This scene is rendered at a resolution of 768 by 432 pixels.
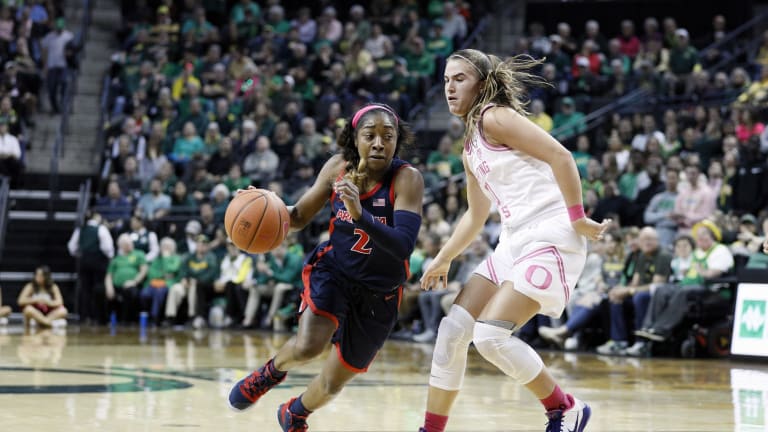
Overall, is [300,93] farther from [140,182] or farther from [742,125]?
[742,125]

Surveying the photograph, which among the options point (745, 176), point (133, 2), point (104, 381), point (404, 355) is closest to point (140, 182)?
point (133, 2)

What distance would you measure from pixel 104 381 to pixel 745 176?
8.08 metres

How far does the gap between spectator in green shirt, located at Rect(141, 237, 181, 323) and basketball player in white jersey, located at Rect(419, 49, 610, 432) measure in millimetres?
12500

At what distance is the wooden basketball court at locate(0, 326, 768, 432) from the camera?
610cm

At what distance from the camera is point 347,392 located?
7801mm

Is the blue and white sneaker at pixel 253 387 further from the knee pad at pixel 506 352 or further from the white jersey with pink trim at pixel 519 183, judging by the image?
the white jersey with pink trim at pixel 519 183

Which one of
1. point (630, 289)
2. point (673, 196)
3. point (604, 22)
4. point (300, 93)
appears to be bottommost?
point (630, 289)

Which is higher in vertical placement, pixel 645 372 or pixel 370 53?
pixel 370 53

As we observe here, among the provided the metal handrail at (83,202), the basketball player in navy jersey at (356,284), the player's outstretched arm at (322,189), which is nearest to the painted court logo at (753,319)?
the basketball player in navy jersey at (356,284)

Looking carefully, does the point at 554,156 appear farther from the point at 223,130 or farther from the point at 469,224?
the point at 223,130

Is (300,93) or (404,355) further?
(300,93)

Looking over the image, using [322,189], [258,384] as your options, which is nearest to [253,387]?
[258,384]

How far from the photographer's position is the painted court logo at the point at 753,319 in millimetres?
10953

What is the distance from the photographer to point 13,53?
20.4 metres
